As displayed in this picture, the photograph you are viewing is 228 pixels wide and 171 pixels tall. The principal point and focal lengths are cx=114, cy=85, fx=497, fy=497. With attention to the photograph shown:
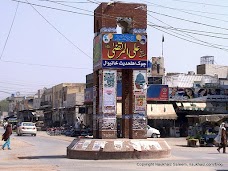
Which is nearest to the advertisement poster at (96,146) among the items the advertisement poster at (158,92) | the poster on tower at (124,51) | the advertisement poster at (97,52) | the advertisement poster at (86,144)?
the advertisement poster at (86,144)

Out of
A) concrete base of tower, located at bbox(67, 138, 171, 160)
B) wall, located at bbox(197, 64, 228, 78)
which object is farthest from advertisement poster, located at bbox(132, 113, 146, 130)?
wall, located at bbox(197, 64, 228, 78)

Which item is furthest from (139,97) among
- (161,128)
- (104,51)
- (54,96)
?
(54,96)

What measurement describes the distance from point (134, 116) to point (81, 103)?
5021 cm

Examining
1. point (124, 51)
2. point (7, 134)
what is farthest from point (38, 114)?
point (124, 51)

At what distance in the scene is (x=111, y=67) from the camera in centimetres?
2359

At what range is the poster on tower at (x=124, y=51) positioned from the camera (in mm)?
23516

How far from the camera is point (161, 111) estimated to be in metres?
53.4

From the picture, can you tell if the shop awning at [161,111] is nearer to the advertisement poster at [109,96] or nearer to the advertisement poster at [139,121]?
the advertisement poster at [139,121]

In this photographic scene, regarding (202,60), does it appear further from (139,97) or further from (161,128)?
(139,97)

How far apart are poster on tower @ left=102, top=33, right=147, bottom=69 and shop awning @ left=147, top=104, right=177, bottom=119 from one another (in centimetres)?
2872

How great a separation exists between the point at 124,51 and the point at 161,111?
1198 inches

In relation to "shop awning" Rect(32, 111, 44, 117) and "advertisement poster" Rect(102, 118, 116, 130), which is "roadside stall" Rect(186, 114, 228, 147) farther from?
"shop awning" Rect(32, 111, 44, 117)

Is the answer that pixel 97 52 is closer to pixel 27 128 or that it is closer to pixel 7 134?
pixel 7 134

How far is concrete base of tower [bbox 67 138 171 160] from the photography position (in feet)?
71.1
